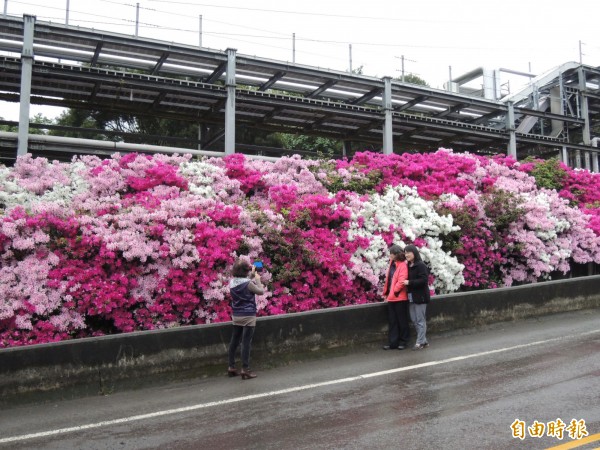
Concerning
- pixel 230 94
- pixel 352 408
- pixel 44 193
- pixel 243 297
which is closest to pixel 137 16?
pixel 230 94

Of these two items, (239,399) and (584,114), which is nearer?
(239,399)

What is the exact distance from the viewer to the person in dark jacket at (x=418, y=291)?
8492mm

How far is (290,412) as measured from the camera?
5.48m

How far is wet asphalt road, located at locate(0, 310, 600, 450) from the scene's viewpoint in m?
4.70

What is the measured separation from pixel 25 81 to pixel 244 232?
10.2 metres

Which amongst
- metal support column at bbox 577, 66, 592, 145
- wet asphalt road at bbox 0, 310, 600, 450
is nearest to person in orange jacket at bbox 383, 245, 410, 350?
wet asphalt road at bbox 0, 310, 600, 450

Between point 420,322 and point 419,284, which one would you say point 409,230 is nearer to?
point 419,284

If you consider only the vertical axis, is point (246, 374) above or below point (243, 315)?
below

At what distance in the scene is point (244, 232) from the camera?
364 inches

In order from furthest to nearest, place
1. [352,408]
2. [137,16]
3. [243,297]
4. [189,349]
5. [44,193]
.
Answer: [137,16], [44,193], [189,349], [243,297], [352,408]

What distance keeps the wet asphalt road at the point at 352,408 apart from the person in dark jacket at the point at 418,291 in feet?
2.04

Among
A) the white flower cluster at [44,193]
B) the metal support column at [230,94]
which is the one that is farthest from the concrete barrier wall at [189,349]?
the metal support column at [230,94]

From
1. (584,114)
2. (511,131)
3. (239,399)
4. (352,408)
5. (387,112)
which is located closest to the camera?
(352,408)

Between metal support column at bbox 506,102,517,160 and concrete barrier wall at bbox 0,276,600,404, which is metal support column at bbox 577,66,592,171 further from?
concrete barrier wall at bbox 0,276,600,404
